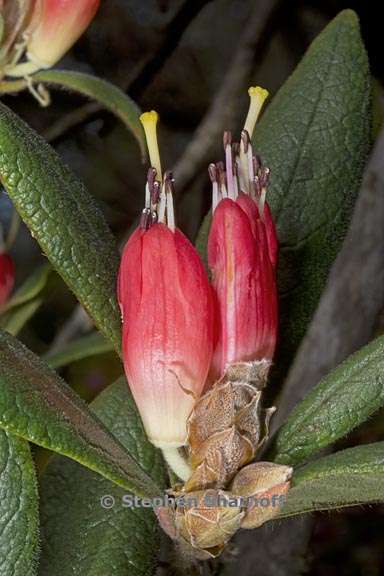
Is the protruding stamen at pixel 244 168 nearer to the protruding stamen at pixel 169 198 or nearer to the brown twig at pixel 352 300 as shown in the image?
the protruding stamen at pixel 169 198

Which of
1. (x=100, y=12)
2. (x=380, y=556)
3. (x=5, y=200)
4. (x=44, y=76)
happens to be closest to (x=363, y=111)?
(x=44, y=76)

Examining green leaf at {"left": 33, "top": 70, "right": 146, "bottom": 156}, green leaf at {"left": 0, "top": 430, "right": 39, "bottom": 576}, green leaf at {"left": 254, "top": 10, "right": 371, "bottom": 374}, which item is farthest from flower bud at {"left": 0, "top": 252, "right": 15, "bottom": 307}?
green leaf at {"left": 0, "top": 430, "right": 39, "bottom": 576}

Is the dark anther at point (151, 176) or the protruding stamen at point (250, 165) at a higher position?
the dark anther at point (151, 176)

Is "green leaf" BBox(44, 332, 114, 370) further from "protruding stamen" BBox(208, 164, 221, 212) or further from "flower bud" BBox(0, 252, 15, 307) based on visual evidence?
"protruding stamen" BBox(208, 164, 221, 212)

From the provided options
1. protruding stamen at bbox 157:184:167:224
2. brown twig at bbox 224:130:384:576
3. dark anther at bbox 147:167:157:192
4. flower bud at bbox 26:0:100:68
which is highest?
flower bud at bbox 26:0:100:68

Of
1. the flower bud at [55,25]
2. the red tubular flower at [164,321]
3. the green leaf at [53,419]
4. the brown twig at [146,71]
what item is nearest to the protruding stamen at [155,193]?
the red tubular flower at [164,321]

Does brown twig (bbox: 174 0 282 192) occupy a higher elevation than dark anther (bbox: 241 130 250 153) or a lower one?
lower

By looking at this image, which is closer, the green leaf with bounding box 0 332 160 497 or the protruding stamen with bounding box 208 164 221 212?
the green leaf with bounding box 0 332 160 497
